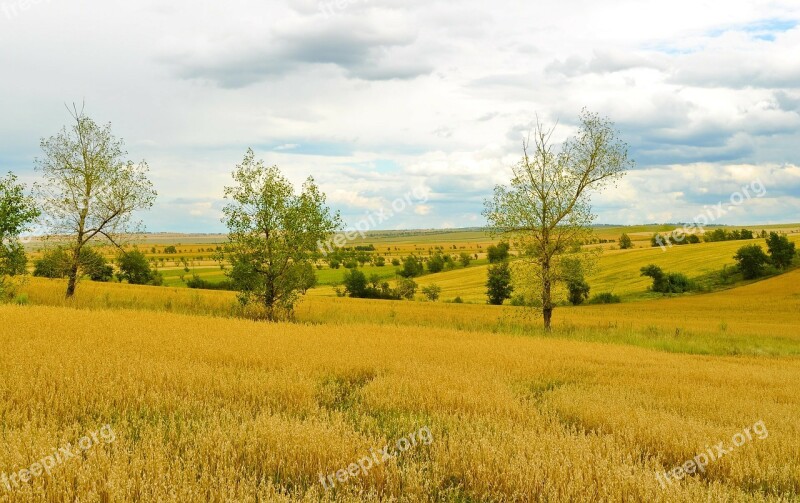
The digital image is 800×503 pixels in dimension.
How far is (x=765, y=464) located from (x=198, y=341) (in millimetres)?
11237

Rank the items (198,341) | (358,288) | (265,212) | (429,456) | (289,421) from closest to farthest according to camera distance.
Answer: (429,456) → (289,421) → (198,341) → (265,212) → (358,288)

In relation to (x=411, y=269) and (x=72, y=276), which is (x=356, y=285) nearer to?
(x=411, y=269)

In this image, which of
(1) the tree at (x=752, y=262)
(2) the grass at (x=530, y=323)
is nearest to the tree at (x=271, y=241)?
(2) the grass at (x=530, y=323)

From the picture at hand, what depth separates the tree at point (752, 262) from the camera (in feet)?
203

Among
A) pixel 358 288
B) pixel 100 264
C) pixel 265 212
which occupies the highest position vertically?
pixel 265 212

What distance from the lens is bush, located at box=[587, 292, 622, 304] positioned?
57531 millimetres

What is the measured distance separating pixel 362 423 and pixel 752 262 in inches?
2744

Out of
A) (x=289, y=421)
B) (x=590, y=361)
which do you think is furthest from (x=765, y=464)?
(x=590, y=361)

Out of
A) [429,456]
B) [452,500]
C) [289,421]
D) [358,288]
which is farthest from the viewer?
[358,288]


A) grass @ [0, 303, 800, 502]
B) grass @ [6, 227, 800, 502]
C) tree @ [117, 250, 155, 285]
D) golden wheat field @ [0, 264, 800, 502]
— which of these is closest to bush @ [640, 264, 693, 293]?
grass @ [6, 227, 800, 502]

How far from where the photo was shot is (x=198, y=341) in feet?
41.6

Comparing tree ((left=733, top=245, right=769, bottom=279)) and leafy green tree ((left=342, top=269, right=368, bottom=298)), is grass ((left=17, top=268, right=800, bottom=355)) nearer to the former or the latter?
tree ((left=733, top=245, right=769, bottom=279))

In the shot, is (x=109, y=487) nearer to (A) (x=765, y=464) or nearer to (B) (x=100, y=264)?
(A) (x=765, y=464)

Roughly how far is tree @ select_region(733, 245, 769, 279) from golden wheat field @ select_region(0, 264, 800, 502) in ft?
189
